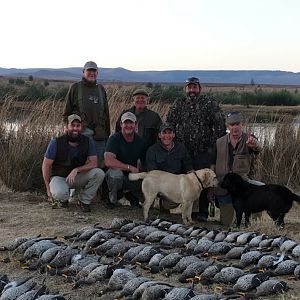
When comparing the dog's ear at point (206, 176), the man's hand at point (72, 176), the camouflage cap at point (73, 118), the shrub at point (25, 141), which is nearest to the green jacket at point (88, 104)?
the camouflage cap at point (73, 118)

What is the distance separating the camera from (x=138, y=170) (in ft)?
31.4

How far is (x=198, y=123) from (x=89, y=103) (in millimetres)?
1908

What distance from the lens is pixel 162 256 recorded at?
668 centimetres

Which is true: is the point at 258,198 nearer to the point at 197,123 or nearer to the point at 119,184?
the point at 197,123

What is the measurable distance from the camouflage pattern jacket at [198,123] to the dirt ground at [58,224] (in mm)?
1258

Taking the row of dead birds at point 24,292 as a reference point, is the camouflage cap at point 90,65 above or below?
above

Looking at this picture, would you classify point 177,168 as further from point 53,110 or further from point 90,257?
point 53,110

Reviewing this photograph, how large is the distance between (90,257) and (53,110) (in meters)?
6.21

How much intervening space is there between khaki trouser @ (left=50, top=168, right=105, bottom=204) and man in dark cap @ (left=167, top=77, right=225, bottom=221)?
1.50 meters

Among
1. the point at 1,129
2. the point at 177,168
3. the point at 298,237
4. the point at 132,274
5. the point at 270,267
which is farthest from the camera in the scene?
the point at 1,129

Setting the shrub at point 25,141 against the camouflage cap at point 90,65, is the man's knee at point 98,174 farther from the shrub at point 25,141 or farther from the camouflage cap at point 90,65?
the shrub at point 25,141

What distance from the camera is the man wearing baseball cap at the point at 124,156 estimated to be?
372 inches

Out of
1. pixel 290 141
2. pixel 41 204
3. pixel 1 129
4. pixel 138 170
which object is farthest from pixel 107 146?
pixel 290 141

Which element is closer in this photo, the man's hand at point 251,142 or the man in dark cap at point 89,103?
the man's hand at point 251,142
